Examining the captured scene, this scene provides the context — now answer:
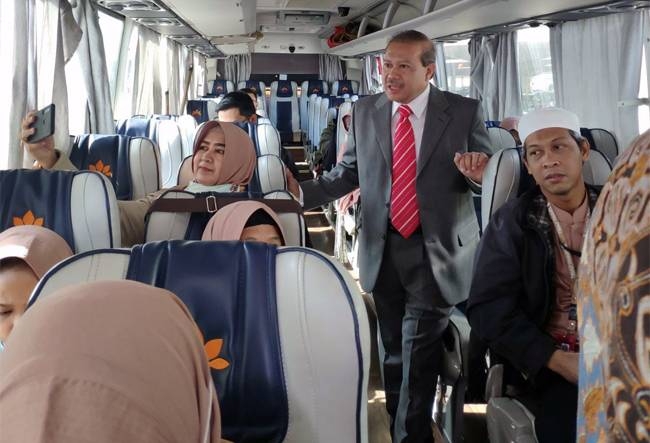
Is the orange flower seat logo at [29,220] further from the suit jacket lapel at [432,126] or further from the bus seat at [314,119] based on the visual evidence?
the bus seat at [314,119]

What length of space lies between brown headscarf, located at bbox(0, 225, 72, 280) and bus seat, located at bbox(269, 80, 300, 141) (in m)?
13.5

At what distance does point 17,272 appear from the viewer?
5.14 ft

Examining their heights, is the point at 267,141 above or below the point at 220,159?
above

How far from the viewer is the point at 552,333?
195 centimetres

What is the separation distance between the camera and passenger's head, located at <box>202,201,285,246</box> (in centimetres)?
197

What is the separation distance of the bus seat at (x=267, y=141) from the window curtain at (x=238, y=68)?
484 inches

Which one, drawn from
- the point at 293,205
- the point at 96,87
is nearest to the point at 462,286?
the point at 293,205

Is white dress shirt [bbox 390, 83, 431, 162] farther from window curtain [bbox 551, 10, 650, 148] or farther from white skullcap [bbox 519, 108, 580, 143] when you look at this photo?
window curtain [bbox 551, 10, 650, 148]

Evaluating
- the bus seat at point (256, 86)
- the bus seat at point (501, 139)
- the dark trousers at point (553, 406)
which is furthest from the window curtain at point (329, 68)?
the dark trousers at point (553, 406)

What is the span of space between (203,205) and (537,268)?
3.67 ft

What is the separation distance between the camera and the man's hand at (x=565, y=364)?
5.73 feet

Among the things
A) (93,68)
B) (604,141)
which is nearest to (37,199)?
(93,68)

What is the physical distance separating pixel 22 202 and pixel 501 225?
1628mm

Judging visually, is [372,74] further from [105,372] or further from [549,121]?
[105,372]
